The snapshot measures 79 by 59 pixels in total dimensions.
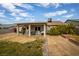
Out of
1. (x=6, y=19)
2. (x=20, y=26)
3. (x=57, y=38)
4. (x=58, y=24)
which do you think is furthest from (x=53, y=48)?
(x=6, y=19)

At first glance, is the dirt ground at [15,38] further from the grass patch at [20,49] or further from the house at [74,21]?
the house at [74,21]

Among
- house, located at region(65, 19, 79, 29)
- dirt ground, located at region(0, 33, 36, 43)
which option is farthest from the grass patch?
house, located at region(65, 19, 79, 29)

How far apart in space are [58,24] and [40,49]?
0.36 meters

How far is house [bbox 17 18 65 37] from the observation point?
98.7 inches

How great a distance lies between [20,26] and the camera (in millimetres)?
2551

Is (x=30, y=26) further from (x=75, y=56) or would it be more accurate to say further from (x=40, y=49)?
(x=75, y=56)

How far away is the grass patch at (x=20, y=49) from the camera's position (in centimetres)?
250

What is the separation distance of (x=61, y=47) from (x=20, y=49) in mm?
479

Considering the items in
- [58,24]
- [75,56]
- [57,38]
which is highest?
[58,24]

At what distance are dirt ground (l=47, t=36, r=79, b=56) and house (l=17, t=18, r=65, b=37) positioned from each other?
12 centimetres

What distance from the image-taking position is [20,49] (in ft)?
8.27

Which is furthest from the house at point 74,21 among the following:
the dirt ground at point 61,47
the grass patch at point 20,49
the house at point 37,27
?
the grass patch at point 20,49

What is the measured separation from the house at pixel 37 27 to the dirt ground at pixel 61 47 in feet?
0.39

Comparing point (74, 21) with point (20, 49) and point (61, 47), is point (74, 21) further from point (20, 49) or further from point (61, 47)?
point (20, 49)
